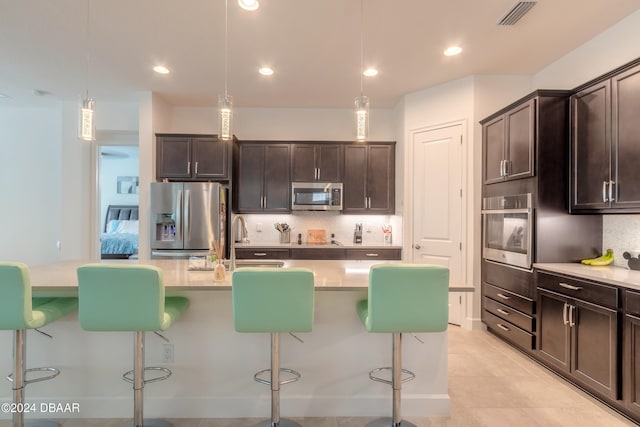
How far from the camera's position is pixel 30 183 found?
4711 millimetres

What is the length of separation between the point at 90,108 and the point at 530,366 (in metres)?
3.88

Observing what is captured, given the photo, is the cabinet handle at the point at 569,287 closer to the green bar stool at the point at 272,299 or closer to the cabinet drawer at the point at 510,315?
the cabinet drawer at the point at 510,315

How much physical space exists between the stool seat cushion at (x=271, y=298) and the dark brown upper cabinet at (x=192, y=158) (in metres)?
2.93

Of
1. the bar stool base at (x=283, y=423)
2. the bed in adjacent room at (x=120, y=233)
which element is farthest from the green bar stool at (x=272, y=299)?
the bed in adjacent room at (x=120, y=233)

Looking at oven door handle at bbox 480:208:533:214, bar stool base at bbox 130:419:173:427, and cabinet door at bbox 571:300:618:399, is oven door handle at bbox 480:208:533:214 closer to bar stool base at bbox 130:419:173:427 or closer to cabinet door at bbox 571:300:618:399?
cabinet door at bbox 571:300:618:399

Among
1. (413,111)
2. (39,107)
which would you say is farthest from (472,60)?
(39,107)

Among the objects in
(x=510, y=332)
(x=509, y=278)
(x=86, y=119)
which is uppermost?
(x=86, y=119)

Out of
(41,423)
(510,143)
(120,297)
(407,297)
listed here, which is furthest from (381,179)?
(41,423)

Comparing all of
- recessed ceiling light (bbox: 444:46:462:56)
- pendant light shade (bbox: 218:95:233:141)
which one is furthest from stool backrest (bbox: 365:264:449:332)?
recessed ceiling light (bbox: 444:46:462:56)

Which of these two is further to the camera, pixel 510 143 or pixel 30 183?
pixel 30 183

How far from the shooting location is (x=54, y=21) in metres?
2.63

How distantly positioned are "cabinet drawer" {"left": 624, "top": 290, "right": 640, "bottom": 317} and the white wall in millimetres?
6369

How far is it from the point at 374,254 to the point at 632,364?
2.68 m

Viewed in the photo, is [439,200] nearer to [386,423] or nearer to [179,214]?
[386,423]
